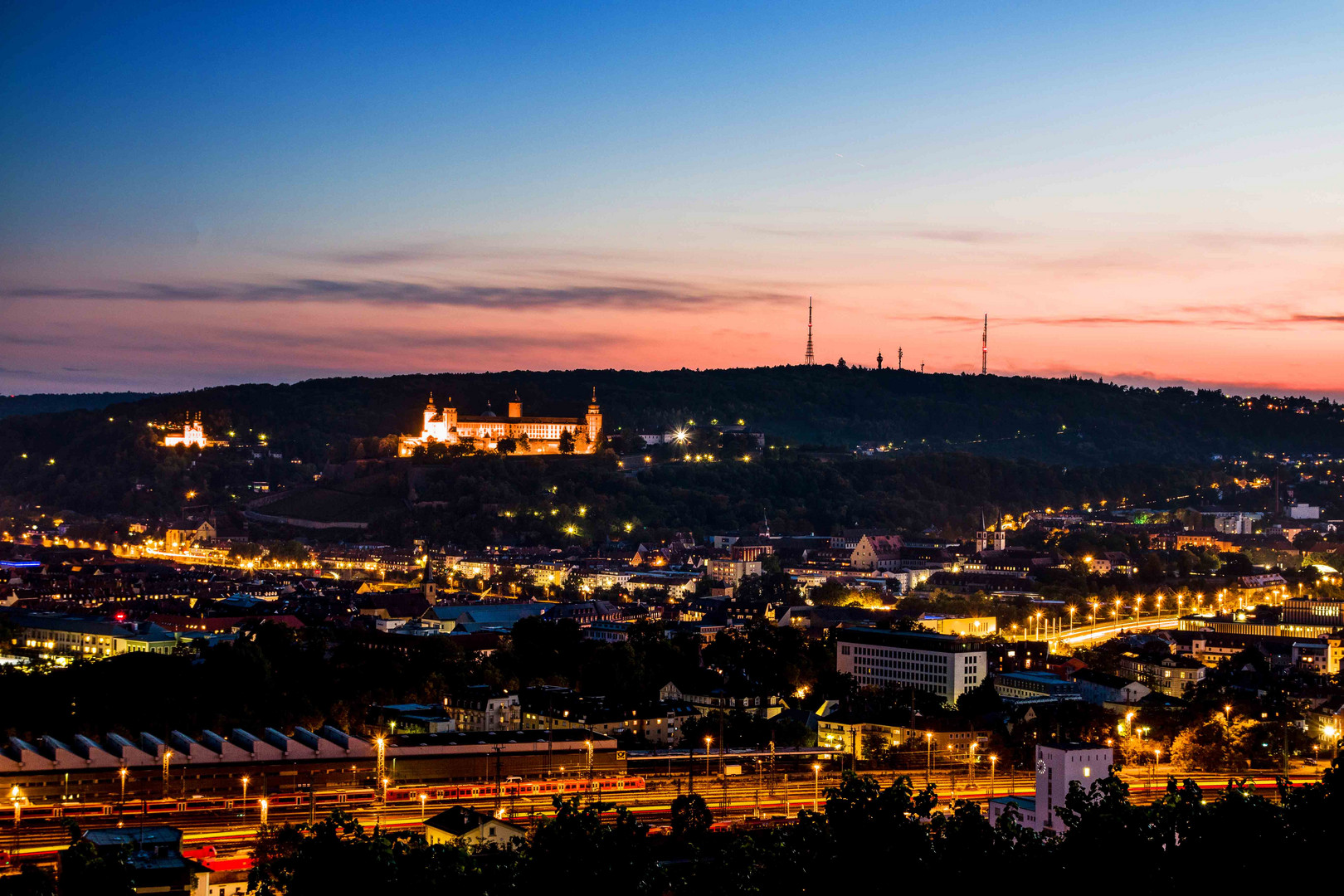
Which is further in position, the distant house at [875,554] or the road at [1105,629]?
the distant house at [875,554]

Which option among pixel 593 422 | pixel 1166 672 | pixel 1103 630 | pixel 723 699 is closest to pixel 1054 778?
pixel 723 699

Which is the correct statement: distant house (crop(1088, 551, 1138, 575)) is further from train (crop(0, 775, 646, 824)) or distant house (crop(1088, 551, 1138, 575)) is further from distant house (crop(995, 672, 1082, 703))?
train (crop(0, 775, 646, 824))

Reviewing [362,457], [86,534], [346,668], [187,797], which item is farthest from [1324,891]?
[362,457]

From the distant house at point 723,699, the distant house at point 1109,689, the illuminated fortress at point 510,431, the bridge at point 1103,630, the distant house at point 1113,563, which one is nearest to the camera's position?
the distant house at point 723,699

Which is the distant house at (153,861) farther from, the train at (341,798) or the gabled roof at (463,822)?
the train at (341,798)

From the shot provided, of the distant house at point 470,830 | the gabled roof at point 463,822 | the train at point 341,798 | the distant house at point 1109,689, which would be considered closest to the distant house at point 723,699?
the distant house at point 1109,689

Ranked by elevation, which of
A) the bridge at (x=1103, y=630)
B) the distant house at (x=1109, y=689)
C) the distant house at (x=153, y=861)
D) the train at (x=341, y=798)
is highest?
the distant house at (x=153, y=861)

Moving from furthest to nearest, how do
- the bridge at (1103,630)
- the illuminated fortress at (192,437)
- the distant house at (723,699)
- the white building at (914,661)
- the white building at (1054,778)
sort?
the illuminated fortress at (192,437) → the bridge at (1103,630) → the white building at (914,661) → the distant house at (723,699) → the white building at (1054,778)

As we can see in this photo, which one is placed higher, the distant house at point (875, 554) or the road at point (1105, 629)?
the distant house at point (875, 554)
